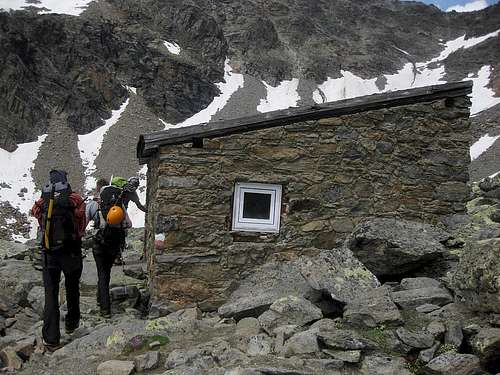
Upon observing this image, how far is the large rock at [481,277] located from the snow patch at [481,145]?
2013 inches

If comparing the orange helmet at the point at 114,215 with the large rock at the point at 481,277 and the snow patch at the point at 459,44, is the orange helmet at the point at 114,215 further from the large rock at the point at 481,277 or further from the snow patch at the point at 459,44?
the snow patch at the point at 459,44

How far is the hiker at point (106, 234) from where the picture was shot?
7.49 metres

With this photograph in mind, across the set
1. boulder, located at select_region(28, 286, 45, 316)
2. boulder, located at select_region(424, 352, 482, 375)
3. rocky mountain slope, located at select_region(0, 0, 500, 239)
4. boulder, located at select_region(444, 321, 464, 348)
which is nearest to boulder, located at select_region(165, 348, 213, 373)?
boulder, located at select_region(424, 352, 482, 375)

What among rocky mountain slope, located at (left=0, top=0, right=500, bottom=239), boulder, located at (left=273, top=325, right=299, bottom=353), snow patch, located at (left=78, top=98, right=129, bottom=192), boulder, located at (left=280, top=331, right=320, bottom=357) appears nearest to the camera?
boulder, located at (left=280, top=331, right=320, bottom=357)

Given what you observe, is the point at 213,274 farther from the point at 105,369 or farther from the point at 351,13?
the point at 351,13

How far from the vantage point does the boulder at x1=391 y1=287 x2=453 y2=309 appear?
5.89 meters

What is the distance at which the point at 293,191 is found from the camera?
809 centimetres

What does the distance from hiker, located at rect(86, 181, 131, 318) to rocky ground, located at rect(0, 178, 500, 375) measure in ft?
1.37

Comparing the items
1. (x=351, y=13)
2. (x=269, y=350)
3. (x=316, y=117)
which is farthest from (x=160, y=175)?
(x=351, y=13)

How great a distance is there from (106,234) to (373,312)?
417 cm

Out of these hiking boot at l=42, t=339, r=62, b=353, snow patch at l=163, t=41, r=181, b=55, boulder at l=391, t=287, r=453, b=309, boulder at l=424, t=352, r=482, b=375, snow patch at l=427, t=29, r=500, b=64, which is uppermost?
snow patch at l=427, t=29, r=500, b=64

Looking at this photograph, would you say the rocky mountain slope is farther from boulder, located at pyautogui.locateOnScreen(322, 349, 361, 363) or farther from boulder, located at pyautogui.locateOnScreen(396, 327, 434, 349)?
boulder, located at pyautogui.locateOnScreen(396, 327, 434, 349)

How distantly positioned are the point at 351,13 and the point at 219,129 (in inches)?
5005

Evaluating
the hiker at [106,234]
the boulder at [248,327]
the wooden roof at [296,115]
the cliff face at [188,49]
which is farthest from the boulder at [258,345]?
the cliff face at [188,49]
